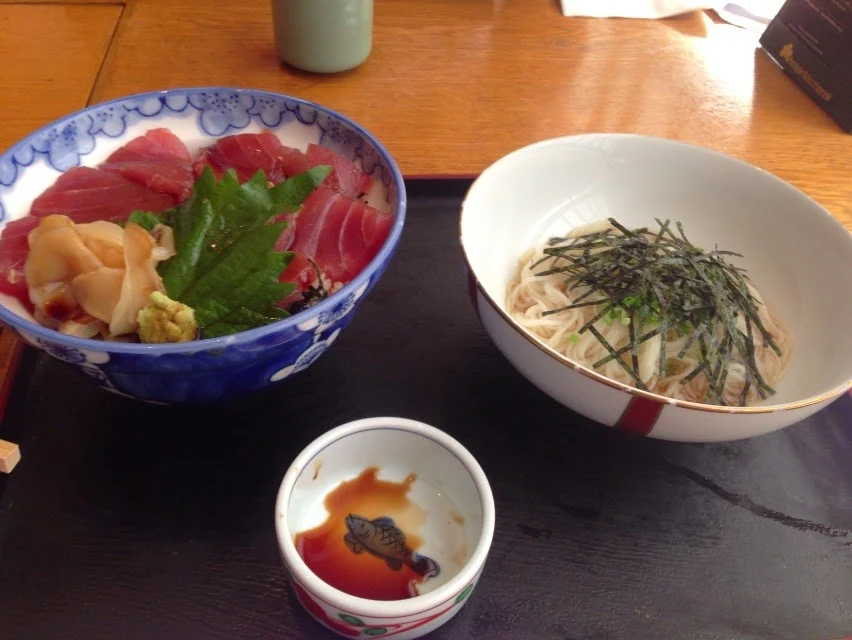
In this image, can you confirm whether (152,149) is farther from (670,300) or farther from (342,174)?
(670,300)

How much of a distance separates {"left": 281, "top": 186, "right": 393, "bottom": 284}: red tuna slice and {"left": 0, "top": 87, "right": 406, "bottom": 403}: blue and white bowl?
0.14 feet

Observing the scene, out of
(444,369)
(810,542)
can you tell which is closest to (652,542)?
(810,542)

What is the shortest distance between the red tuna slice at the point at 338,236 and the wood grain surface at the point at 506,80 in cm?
56

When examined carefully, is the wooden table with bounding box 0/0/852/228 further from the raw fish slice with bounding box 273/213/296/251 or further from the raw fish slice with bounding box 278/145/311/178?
Result: the raw fish slice with bounding box 273/213/296/251

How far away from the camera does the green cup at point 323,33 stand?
5.39 feet

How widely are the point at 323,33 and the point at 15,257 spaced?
41.7 inches

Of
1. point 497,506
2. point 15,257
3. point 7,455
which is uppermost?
point 15,257

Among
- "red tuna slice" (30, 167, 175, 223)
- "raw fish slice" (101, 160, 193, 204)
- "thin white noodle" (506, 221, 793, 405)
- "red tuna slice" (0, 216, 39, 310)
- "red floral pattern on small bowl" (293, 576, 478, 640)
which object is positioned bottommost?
"red floral pattern on small bowl" (293, 576, 478, 640)

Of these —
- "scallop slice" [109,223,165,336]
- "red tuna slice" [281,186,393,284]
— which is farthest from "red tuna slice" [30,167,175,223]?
"red tuna slice" [281,186,393,284]

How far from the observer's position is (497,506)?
93 cm

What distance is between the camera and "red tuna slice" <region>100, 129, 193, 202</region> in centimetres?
105

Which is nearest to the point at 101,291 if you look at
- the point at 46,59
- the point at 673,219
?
the point at 673,219

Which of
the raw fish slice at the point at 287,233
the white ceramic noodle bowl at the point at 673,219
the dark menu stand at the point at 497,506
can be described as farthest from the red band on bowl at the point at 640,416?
the raw fish slice at the point at 287,233

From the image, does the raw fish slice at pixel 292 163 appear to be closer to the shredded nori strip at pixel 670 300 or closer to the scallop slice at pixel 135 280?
the scallop slice at pixel 135 280
